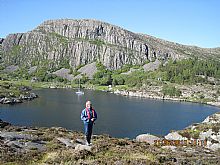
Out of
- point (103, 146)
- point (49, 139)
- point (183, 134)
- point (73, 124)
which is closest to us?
point (103, 146)

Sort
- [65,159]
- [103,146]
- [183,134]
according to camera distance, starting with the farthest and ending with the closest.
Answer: [183,134] → [103,146] → [65,159]

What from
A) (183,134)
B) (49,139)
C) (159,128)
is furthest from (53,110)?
(49,139)

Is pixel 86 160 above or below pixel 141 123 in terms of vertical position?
above

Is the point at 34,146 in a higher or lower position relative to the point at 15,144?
lower

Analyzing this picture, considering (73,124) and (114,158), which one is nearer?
(114,158)

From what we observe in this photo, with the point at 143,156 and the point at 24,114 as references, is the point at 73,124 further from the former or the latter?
the point at 143,156

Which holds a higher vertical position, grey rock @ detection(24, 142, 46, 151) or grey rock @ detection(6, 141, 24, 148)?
grey rock @ detection(6, 141, 24, 148)

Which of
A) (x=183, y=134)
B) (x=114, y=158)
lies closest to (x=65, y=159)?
(x=114, y=158)

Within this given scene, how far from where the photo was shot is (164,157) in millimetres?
19625

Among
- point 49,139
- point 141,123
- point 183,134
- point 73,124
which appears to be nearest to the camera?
point 49,139

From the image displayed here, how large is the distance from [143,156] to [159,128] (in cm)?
8369

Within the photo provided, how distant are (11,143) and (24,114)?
9755 cm

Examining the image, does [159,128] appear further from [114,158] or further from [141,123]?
[114,158]

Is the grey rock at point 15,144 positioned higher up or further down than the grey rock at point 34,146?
higher up
